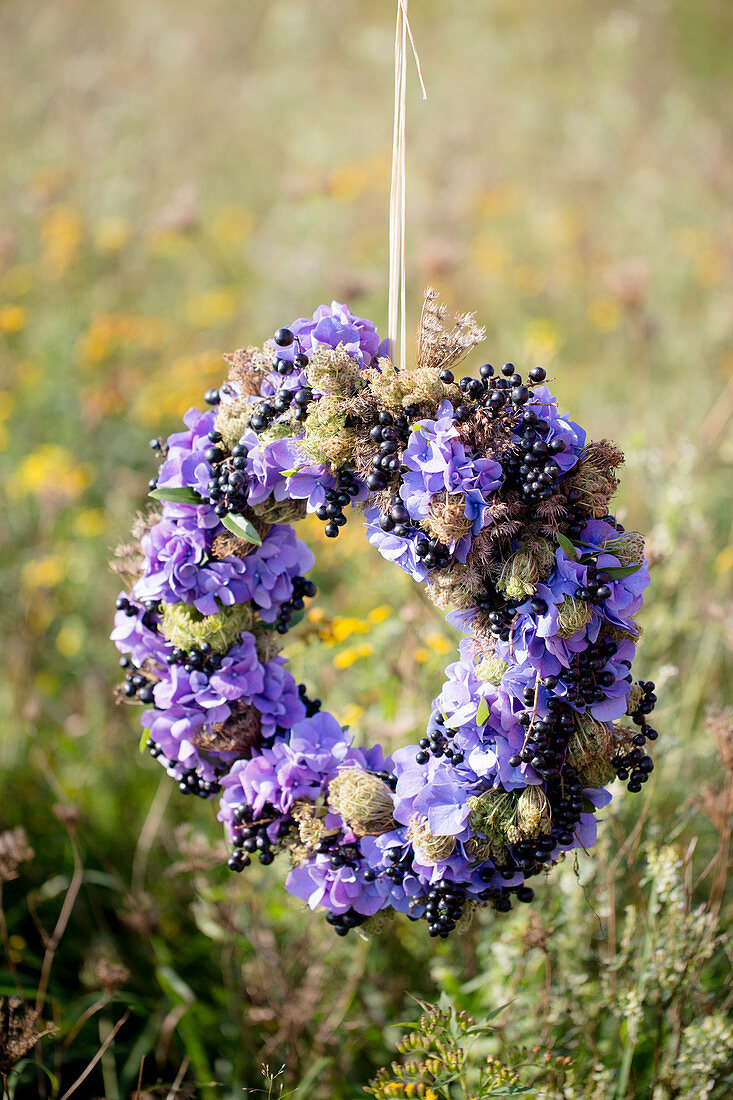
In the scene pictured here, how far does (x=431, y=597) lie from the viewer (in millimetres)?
1437

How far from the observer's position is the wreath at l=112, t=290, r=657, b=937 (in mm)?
1304

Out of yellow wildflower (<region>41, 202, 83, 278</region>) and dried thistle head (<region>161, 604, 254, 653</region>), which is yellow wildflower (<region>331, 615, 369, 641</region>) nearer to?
dried thistle head (<region>161, 604, 254, 653</region>)

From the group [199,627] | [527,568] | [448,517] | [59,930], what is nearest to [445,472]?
[448,517]

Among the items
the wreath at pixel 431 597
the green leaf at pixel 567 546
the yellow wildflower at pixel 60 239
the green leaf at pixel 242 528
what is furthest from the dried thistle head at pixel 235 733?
the yellow wildflower at pixel 60 239

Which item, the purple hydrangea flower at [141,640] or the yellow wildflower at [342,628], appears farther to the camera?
the yellow wildflower at [342,628]

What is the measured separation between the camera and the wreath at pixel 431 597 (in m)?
1.30

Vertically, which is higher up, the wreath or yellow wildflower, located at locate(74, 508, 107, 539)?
yellow wildflower, located at locate(74, 508, 107, 539)

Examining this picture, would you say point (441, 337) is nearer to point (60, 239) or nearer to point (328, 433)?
point (328, 433)

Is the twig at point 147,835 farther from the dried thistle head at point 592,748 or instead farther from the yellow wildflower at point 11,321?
the yellow wildflower at point 11,321

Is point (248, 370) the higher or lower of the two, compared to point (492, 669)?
higher

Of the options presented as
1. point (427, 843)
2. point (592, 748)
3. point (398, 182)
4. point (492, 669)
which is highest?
point (398, 182)

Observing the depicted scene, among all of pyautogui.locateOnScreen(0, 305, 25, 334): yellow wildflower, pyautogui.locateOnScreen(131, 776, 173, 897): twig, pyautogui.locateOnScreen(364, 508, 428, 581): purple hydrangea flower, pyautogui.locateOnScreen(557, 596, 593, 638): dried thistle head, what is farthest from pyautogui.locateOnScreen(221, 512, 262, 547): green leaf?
pyautogui.locateOnScreen(0, 305, 25, 334): yellow wildflower

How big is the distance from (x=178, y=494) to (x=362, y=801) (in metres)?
0.69

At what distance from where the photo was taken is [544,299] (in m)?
5.55
